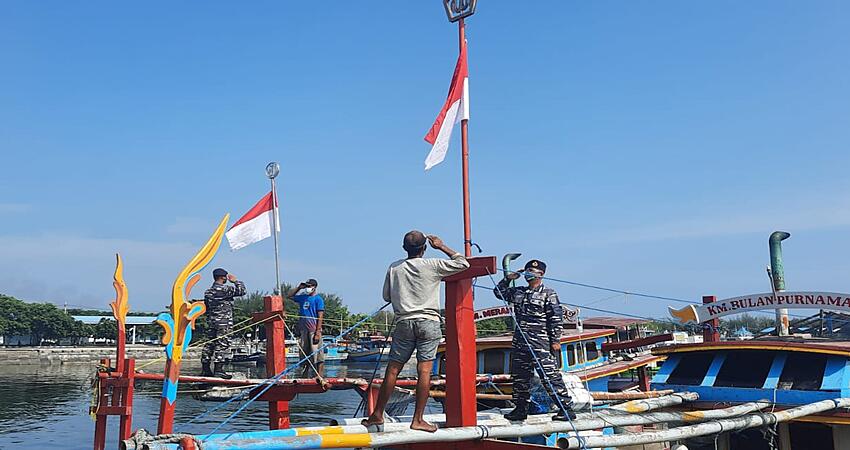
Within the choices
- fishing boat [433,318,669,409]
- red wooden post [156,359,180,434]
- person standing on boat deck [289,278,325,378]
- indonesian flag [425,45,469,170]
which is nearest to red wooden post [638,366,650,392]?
fishing boat [433,318,669,409]

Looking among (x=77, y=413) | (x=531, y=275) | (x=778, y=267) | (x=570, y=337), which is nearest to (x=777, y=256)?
(x=778, y=267)

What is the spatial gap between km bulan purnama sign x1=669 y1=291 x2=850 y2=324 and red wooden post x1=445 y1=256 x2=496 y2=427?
8052 millimetres

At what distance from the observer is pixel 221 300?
12781mm

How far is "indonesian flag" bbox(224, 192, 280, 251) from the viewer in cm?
1384

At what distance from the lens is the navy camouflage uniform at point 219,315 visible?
12742 mm

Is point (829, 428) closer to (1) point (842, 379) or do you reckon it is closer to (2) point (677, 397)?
(1) point (842, 379)

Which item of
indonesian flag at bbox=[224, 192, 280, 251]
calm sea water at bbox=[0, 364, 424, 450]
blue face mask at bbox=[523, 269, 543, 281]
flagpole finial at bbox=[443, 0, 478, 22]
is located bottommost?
calm sea water at bbox=[0, 364, 424, 450]

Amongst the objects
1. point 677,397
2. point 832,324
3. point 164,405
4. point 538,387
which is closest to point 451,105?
point 538,387

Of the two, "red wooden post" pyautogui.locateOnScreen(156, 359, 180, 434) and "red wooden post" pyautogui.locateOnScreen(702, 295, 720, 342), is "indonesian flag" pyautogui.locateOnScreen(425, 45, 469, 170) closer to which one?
"red wooden post" pyautogui.locateOnScreen(156, 359, 180, 434)

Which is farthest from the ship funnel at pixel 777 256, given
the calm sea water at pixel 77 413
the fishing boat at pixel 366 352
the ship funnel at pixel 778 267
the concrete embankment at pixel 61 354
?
the concrete embankment at pixel 61 354

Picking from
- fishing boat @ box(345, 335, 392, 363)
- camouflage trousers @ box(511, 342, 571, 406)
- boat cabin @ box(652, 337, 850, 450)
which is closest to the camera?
camouflage trousers @ box(511, 342, 571, 406)

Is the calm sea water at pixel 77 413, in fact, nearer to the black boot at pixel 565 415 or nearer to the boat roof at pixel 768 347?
the boat roof at pixel 768 347

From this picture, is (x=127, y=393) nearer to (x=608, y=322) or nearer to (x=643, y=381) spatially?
(x=643, y=381)

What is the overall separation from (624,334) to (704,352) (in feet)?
49.4
